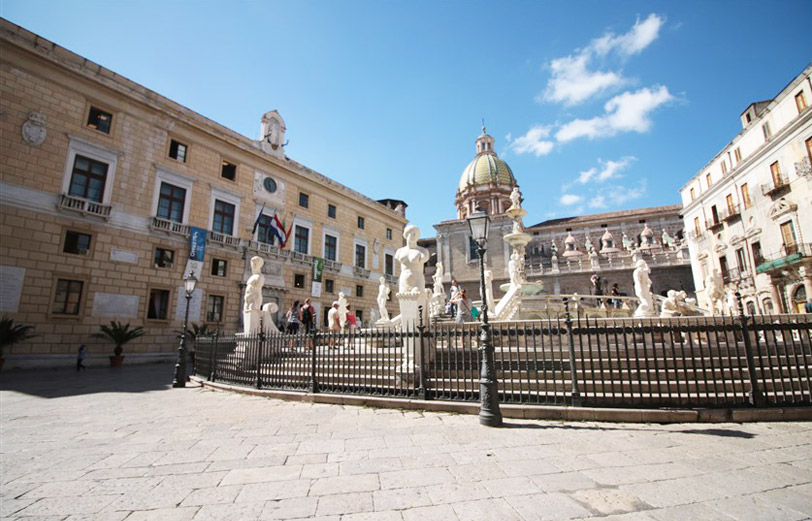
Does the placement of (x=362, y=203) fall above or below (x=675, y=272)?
above

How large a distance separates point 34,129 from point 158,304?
26.9 feet

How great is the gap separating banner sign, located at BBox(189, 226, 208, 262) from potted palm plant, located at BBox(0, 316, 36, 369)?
21.6 ft

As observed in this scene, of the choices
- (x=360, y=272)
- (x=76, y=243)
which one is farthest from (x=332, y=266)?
(x=76, y=243)

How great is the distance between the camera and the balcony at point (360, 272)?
91.5ft

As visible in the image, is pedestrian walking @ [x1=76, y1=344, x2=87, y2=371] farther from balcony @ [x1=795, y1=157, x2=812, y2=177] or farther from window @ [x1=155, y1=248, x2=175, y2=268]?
balcony @ [x1=795, y1=157, x2=812, y2=177]

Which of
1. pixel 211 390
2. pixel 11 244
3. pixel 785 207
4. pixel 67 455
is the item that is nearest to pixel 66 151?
pixel 11 244

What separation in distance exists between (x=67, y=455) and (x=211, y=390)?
205 inches

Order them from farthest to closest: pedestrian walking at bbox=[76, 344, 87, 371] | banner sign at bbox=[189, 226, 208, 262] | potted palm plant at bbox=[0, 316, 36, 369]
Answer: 1. banner sign at bbox=[189, 226, 208, 262]
2. pedestrian walking at bbox=[76, 344, 87, 371]
3. potted palm plant at bbox=[0, 316, 36, 369]

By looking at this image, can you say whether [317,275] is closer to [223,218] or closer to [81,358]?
[223,218]

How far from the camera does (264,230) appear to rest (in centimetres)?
2256

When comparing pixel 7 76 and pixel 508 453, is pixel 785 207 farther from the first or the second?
pixel 7 76

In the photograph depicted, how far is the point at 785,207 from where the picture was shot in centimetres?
2161

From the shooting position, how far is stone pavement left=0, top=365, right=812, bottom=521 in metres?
2.87

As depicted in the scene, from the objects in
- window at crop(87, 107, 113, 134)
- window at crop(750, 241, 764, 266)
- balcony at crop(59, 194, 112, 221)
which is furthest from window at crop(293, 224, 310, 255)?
window at crop(750, 241, 764, 266)
